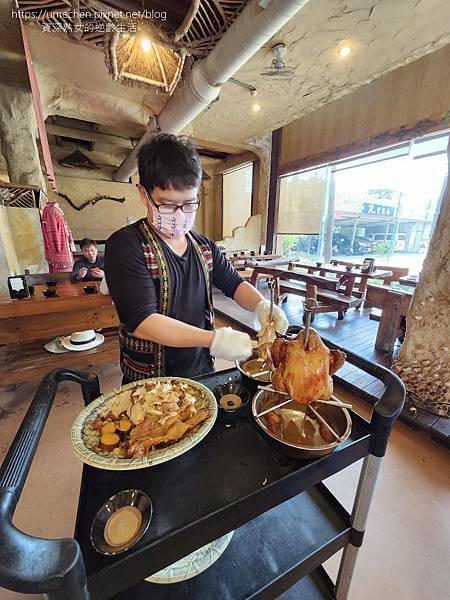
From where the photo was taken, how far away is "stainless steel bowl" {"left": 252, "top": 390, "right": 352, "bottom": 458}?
0.79 metres

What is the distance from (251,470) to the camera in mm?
768

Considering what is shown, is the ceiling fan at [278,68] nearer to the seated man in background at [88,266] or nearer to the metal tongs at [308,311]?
the seated man in background at [88,266]

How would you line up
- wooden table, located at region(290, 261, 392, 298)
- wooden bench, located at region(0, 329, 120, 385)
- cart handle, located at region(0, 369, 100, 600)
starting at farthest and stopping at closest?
wooden table, located at region(290, 261, 392, 298), wooden bench, located at region(0, 329, 120, 385), cart handle, located at region(0, 369, 100, 600)

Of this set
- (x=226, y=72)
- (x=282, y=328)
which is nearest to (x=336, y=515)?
(x=282, y=328)

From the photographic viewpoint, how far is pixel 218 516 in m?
0.65

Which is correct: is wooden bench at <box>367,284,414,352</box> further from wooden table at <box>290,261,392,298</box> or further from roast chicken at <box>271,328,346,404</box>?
roast chicken at <box>271,328,346,404</box>

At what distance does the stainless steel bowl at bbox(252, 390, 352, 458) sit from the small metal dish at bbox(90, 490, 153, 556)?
407mm

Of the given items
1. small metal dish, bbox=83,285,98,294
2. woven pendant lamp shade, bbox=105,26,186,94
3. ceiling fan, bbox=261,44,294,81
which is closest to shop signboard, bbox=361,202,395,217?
ceiling fan, bbox=261,44,294,81

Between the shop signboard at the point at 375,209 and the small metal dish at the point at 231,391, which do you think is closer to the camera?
the small metal dish at the point at 231,391

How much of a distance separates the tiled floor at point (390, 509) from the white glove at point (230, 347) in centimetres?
142

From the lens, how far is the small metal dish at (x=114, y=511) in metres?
0.58

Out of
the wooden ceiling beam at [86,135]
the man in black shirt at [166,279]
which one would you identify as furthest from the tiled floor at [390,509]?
the wooden ceiling beam at [86,135]

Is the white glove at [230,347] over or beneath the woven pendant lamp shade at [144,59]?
beneath

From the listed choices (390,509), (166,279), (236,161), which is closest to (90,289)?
(166,279)
